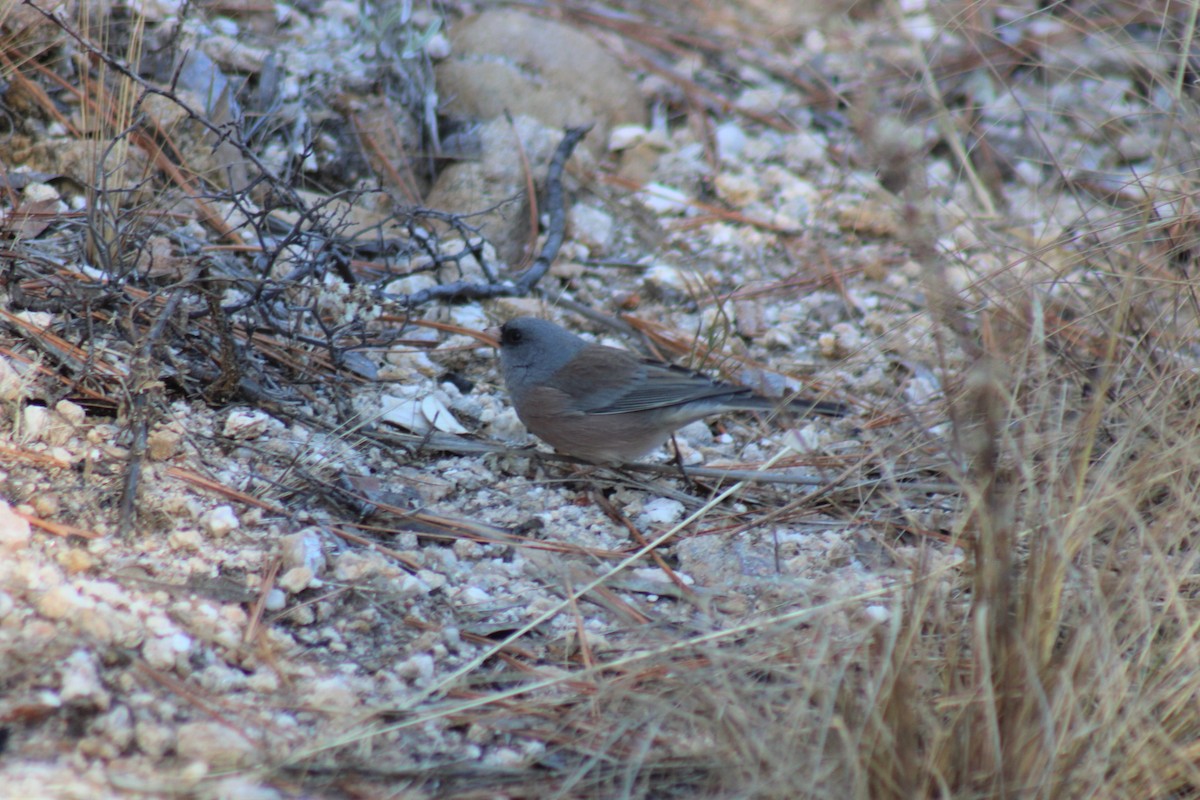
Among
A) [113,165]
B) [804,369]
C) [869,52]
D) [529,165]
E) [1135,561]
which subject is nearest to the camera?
[1135,561]

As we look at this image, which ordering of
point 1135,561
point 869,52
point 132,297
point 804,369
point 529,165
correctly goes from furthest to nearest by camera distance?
point 869,52 → point 529,165 → point 804,369 → point 132,297 → point 1135,561

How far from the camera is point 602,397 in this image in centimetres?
342

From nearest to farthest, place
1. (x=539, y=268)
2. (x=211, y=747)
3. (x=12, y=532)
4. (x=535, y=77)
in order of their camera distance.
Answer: (x=211, y=747) → (x=12, y=532) → (x=539, y=268) → (x=535, y=77)

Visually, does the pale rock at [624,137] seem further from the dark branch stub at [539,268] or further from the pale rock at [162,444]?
the pale rock at [162,444]

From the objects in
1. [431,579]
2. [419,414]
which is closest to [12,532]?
[431,579]

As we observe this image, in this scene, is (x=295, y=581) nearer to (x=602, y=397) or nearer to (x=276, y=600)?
(x=276, y=600)

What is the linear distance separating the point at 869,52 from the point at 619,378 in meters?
3.25

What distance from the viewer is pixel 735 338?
4.09 meters

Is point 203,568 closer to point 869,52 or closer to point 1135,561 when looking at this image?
point 1135,561

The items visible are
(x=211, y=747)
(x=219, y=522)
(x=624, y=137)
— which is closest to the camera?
(x=211, y=747)

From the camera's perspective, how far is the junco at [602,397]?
3.31 m

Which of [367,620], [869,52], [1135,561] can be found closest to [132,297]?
[367,620]

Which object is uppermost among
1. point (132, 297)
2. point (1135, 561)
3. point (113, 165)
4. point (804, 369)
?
point (113, 165)

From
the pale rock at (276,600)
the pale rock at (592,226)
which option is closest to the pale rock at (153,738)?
the pale rock at (276,600)
